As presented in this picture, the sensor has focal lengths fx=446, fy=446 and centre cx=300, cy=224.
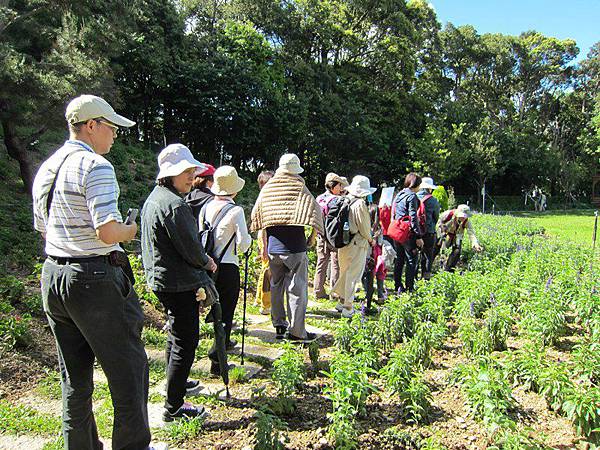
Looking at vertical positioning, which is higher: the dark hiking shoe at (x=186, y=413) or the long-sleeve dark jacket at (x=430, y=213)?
the long-sleeve dark jacket at (x=430, y=213)

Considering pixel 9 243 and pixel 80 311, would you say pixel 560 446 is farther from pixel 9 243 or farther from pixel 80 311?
pixel 9 243

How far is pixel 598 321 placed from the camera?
4352mm

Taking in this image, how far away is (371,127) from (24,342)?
2745 cm

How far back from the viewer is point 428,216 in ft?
23.9

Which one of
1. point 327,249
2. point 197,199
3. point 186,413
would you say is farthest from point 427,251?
point 186,413

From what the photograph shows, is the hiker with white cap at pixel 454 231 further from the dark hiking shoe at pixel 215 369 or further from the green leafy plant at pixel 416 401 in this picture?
the dark hiking shoe at pixel 215 369

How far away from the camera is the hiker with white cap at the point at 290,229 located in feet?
16.0

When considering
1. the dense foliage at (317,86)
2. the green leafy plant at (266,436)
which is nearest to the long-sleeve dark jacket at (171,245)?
the green leafy plant at (266,436)

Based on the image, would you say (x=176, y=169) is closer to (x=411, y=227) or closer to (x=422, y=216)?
(x=411, y=227)

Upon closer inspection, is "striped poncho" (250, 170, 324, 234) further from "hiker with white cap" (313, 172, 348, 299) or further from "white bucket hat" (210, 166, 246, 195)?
"hiker with white cap" (313, 172, 348, 299)

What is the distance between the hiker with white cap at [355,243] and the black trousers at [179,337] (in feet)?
10.0

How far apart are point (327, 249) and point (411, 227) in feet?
4.63

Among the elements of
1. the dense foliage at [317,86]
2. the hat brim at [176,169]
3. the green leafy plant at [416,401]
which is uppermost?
the dense foliage at [317,86]

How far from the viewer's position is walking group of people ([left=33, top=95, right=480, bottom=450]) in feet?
7.55
